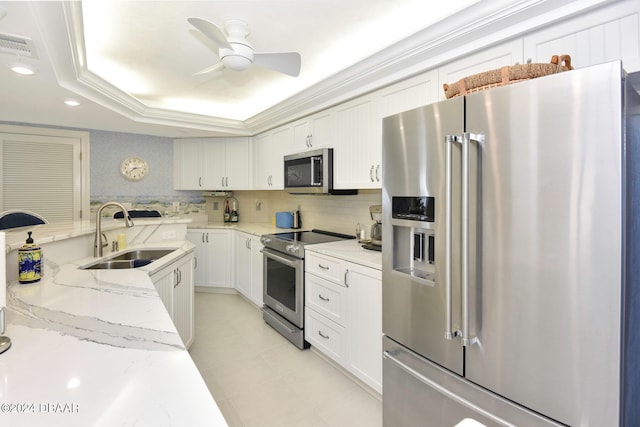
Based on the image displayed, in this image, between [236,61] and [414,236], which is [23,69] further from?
[414,236]

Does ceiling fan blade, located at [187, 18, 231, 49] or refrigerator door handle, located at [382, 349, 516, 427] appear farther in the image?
ceiling fan blade, located at [187, 18, 231, 49]

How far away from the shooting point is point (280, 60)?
6.82 feet

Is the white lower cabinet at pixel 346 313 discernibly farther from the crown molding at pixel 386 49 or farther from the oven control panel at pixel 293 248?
the crown molding at pixel 386 49

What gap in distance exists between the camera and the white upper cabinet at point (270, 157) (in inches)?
148

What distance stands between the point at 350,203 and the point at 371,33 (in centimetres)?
162

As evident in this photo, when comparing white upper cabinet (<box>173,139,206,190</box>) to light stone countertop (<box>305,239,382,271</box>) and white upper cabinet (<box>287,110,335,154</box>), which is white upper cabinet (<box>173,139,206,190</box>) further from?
light stone countertop (<box>305,239,382,271</box>)

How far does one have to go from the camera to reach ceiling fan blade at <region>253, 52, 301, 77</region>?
2027mm

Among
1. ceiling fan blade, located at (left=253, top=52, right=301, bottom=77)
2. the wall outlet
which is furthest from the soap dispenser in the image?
ceiling fan blade, located at (left=253, top=52, right=301, bottom=77)

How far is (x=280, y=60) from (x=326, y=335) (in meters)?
2.06

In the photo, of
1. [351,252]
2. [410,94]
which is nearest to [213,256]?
[351,252]

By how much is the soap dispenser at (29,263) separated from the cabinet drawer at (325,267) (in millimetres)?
1750

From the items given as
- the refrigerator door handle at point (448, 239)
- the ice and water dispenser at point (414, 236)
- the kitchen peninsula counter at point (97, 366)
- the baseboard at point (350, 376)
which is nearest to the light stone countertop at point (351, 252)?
the ice and water dispenser at point (414, 236)

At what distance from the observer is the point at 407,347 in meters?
1.63

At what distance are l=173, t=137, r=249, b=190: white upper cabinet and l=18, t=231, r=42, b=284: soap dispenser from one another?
299 cm
